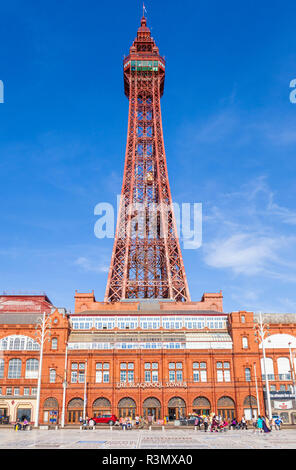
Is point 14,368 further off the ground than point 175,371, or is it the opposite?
point 14,368

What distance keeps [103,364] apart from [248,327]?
20.3 metres

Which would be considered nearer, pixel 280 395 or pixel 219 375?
pixel 280 395

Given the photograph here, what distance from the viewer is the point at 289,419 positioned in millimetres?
51000

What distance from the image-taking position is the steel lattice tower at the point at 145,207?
72812 millimetres

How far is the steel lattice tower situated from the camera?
72812mm

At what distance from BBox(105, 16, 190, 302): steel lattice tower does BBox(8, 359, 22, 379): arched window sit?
56.0 ft

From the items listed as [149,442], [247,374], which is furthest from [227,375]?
[149,442]

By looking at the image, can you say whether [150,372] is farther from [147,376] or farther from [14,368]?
[14,368]

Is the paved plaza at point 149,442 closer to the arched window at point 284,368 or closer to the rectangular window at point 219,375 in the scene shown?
the rectangular window at point 219,375

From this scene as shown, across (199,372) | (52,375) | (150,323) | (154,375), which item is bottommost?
(154,375)

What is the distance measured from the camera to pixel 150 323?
61.2 metres

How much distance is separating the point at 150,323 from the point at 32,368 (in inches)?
673

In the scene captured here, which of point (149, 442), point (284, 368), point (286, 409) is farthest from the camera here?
point (284, 368)
